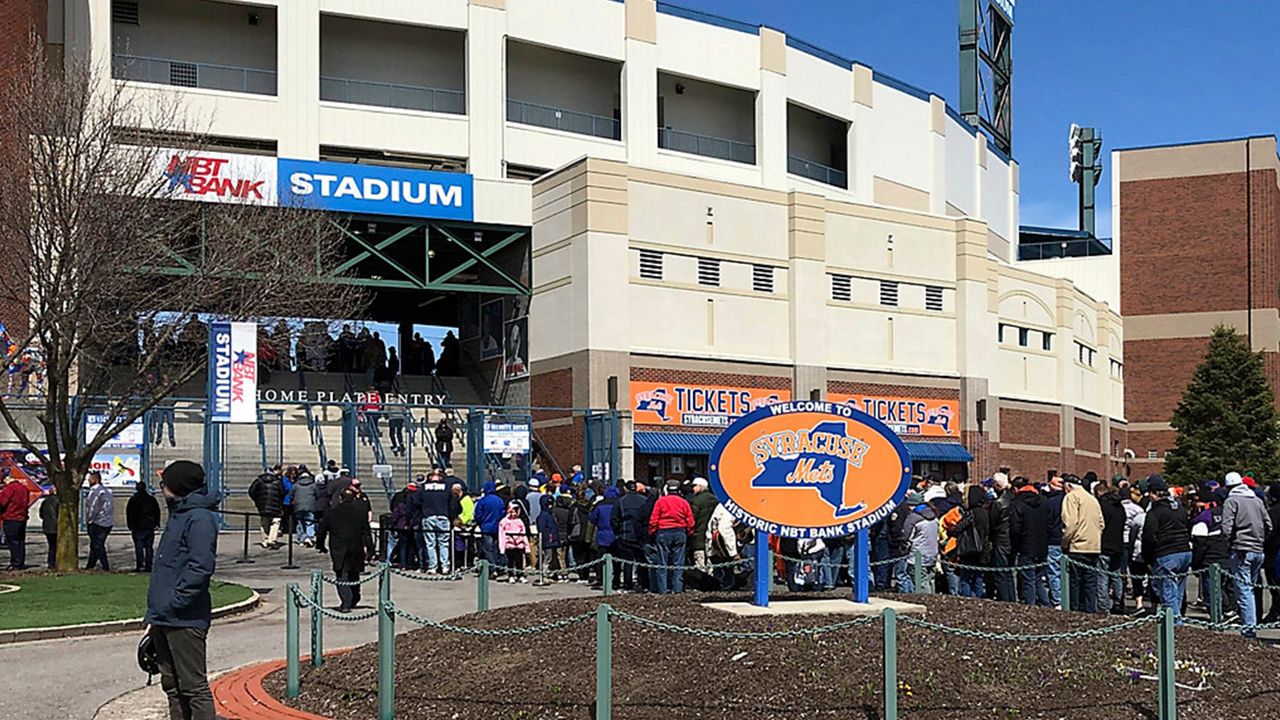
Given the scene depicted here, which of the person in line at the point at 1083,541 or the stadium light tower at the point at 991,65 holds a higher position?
the stadium light tower at the point at 991,65

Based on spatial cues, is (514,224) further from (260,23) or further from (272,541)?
(272,541)

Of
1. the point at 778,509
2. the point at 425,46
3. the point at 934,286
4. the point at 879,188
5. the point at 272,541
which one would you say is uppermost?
the point at 425,46

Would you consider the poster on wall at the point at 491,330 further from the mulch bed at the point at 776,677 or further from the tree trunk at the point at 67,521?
the mulch bed at the point at 776,677

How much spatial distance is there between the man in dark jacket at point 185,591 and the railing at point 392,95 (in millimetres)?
35148

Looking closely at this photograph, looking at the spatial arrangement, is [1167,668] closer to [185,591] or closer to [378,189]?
[185,591]

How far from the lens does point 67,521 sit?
23.0 metres

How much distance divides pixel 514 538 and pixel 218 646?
7.99m

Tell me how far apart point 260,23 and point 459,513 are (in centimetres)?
2339

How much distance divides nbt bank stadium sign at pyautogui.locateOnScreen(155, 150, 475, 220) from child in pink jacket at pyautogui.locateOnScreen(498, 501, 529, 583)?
470 inches

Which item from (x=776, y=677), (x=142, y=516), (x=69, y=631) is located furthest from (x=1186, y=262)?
(x=776, y=677)

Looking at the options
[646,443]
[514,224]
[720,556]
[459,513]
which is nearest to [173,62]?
[514,224]

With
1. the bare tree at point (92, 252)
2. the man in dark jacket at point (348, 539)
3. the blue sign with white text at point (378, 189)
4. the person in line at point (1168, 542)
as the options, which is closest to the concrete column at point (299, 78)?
the blue sign with white text at point (378, 189)

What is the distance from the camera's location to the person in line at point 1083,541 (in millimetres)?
17484

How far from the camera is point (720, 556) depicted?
20.2 m
